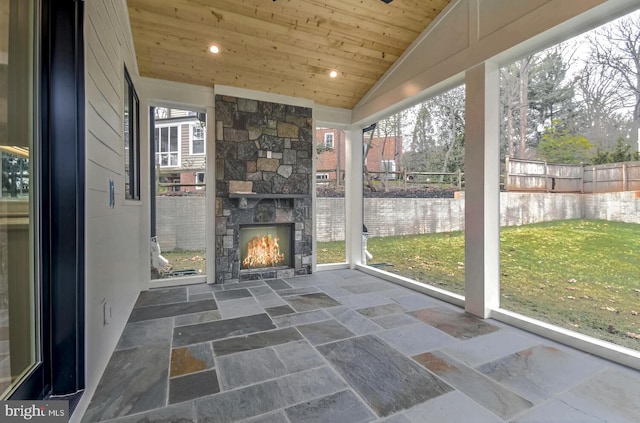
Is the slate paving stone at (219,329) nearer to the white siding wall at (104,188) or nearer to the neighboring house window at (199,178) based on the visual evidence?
the white siding wall at (104,188)

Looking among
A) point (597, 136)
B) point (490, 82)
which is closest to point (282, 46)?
point (490, 82)

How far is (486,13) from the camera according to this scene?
2.79 meters

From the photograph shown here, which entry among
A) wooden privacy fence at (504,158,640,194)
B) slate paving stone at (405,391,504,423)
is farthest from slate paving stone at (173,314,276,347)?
wooden privacy fence at (504,158,640,194)

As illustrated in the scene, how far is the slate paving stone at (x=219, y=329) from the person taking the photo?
2.49 m

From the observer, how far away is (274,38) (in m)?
3.44

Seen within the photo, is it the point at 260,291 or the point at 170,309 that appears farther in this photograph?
the point at 260,291

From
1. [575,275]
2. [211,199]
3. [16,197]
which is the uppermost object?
[211,199]

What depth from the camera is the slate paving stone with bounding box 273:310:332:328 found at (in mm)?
2807

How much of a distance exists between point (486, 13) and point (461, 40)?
12.0 inches

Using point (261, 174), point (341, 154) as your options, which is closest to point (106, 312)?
point (261, 174)

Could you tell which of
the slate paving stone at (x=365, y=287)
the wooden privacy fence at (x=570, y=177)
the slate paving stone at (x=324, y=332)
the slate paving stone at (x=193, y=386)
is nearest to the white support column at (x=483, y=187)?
the wooden privacy fence at (x=570, y=177)

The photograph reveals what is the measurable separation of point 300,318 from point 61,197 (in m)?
2.14

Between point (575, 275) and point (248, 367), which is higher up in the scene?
point (575, 275)

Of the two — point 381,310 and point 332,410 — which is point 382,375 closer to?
point 332,410
